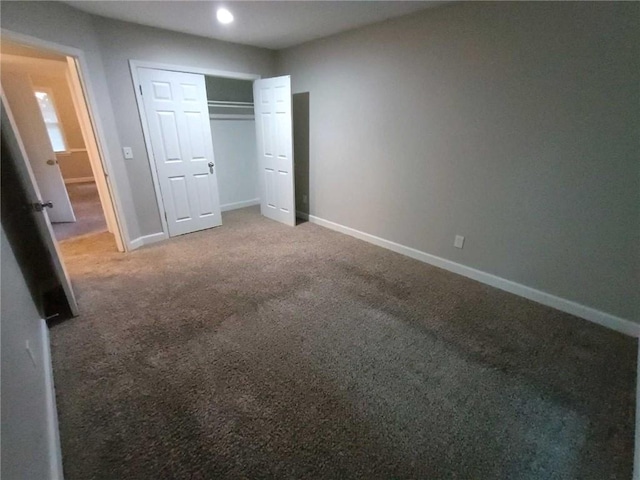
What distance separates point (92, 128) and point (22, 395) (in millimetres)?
2838

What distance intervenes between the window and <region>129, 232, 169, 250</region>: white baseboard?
561cm

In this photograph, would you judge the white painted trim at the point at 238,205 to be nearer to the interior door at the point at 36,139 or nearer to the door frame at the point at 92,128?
the door frame at the point at 92,128

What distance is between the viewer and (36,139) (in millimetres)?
4156

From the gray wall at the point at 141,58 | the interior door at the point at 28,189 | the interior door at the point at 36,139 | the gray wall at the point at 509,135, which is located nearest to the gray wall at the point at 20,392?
the interior door at the point at 28,189

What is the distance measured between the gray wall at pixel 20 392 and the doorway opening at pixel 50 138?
2.83 feet

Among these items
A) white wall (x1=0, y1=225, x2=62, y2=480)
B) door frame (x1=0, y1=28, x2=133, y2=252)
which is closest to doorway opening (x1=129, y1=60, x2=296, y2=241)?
door frame (x1=0, y1=28, x2=133, y2=252)

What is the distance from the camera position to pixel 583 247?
86.3 inches

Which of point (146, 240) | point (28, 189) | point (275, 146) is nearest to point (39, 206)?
point (28, 189)

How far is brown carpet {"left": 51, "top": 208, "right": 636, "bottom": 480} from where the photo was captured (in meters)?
1.31

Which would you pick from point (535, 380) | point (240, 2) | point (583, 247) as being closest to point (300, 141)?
point (240, 2)

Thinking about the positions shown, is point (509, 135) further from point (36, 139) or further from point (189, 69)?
point (36, 139)

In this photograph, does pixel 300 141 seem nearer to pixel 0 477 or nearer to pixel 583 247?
pixel 583 247

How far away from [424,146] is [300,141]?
201cm

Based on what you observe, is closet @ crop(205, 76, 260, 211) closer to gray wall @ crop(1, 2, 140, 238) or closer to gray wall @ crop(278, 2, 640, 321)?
gray wall @ crop(1, 2, 140, 238)
